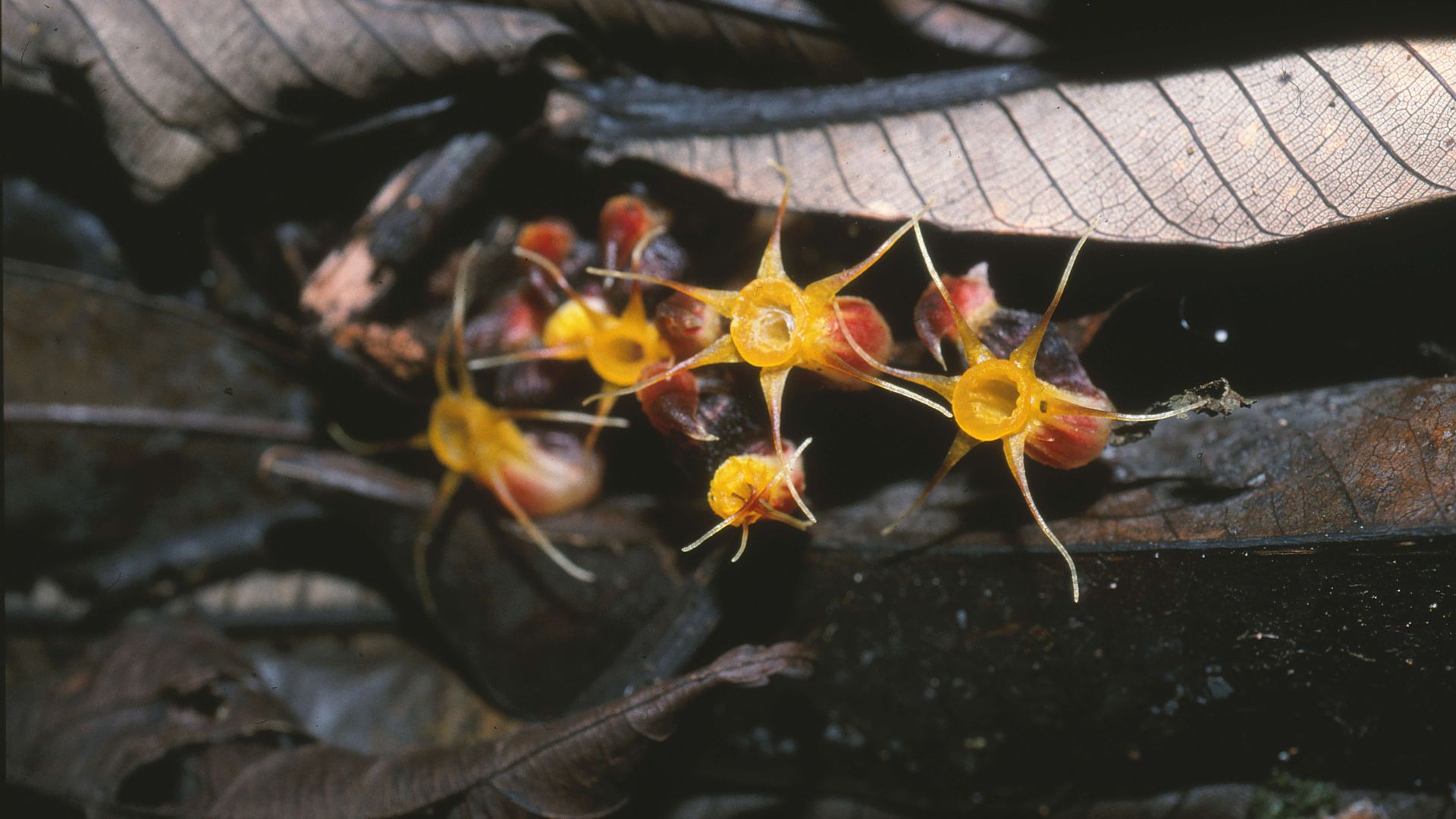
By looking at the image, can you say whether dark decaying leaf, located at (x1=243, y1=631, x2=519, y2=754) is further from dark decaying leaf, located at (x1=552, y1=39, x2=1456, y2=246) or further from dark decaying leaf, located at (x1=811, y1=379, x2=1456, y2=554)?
dark decaying leaf, located at (x1=552, y1=39, x2=1456, y2=246)

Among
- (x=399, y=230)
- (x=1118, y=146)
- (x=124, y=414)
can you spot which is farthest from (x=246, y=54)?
(x=1118, y=146)

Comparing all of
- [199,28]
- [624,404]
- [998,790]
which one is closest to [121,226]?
[199,28]

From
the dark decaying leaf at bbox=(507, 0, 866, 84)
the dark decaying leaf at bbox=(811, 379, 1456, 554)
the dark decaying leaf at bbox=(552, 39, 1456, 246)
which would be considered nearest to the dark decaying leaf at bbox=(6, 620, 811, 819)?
the dark decaying leaf at bbox=(811, 379, 1456, 554)

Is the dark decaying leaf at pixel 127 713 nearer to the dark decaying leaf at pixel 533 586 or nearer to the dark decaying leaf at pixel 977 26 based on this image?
the dark decaying leaf at pixel 533 586

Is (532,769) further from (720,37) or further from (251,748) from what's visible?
(720,37)

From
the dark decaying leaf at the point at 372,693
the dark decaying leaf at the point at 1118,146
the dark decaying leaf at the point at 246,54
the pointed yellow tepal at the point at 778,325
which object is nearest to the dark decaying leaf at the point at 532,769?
the dark decaying leaf at the point at 372,693

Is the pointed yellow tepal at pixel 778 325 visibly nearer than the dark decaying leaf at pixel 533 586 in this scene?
Yes

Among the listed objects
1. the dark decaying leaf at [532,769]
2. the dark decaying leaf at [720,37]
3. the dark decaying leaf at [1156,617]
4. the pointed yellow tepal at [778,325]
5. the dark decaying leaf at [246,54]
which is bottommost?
the dark decaying leaf at [532,769]
